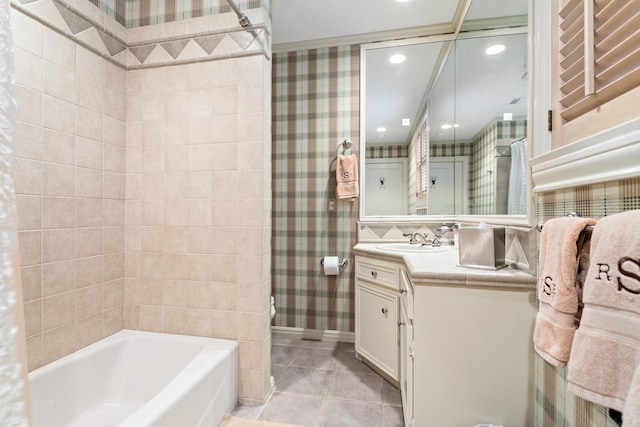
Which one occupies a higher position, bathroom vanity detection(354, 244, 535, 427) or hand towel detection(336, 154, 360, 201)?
hand towel detection(336, 154, 360, 201)

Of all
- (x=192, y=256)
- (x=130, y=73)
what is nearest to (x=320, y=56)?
(x=130, y=73)

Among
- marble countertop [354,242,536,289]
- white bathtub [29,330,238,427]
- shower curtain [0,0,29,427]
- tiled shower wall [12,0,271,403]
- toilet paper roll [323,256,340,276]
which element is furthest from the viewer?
toilet paper roll [323,256,340,276]

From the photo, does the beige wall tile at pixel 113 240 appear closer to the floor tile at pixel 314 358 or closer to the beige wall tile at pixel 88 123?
the beige wall tile at pixel 88 123

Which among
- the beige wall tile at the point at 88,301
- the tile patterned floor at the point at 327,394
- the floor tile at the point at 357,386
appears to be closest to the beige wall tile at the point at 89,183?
the beige wall tile at the point at 88,301

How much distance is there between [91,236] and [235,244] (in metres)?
0.79

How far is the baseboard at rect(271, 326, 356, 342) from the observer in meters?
2.58

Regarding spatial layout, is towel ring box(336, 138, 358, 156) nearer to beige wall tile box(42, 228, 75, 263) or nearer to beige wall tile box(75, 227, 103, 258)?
beige wall tile box(75, 227, 103, 258)

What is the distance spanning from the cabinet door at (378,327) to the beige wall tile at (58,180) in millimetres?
1873

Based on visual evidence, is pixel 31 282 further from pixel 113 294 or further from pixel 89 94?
pixel 89 94

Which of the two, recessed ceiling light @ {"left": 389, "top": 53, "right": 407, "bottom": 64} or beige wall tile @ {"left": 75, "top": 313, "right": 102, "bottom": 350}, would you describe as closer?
beige wall tile @ {"left": 75, "top": 313, "right": 102, "bottom": 350}

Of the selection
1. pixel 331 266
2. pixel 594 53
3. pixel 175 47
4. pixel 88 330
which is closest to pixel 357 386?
pixel 331 266

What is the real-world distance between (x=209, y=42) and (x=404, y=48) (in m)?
1.63

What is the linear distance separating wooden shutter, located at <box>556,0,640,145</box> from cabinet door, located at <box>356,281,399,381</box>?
133 cm

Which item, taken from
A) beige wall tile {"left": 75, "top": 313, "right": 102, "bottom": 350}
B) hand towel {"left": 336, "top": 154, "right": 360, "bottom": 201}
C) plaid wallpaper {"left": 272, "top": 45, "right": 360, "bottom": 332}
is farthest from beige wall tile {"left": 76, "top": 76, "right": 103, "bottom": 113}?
hand towel {"left": 336, "top": 154, "right": 360, "bottom": 201}
